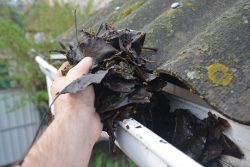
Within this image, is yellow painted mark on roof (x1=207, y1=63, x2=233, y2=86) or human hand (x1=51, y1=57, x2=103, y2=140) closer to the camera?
yellow painted mark on roof (x1=207, y1=63, x2=233, y2=86)

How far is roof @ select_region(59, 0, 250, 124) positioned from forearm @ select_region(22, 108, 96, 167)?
346 millimetres

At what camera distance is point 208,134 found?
1.13 metres

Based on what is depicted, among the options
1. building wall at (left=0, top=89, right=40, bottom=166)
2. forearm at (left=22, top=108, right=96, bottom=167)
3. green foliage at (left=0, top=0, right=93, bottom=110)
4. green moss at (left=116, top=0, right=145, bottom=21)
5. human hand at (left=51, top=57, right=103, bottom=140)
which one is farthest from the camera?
building wall at (left=0, top=89, right=40, bottom=166)

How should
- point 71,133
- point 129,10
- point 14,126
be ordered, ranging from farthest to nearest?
point 14,126, point 129,10, point 71,133

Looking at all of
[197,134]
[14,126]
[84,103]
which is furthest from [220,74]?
Result: [14,126]

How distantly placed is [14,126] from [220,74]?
23.3ft

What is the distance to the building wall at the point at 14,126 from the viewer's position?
23.2 feet

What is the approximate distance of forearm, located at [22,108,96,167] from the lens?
101cm

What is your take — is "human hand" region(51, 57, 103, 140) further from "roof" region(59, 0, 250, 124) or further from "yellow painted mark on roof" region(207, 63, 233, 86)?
"yellow painted mark on roof" region(207, 63, 233, 86)

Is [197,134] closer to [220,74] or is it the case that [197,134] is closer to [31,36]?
[220,74]

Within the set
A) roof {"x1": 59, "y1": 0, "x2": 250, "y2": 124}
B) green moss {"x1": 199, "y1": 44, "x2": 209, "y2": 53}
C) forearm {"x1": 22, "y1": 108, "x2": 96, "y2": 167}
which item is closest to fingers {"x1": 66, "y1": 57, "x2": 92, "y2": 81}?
forearm {"x1": 22, "y1": 108, "x2": 96, "y2": 167}

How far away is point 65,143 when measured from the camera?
3.44 feet

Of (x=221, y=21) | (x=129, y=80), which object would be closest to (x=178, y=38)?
(x=221, y=21)

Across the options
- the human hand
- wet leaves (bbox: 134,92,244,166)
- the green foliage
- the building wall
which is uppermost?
the human hand
